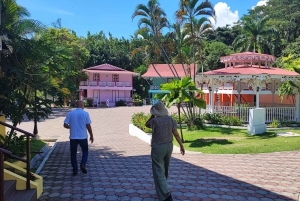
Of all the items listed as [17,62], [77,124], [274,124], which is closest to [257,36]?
[274,124]

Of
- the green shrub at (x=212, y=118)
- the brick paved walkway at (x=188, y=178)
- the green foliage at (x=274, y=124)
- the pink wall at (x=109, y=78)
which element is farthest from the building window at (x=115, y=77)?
the brick paved walkway at (x=188, y=178)

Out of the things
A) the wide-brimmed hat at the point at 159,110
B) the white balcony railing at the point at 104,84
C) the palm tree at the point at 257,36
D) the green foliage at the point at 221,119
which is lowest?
the green foliage at the point at 221,119

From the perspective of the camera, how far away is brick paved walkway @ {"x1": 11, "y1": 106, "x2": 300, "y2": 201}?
186 inches

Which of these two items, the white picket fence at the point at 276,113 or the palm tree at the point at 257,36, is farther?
the palm tree at the point at 257,36

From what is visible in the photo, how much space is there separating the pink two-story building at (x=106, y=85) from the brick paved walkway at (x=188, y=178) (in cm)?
3418

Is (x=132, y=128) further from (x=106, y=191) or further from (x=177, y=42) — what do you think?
(x=106, y=191)

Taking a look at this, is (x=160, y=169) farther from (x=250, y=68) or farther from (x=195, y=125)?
(x=250, y=68)

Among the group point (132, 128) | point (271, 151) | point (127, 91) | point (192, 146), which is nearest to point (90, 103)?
point (127, 91)

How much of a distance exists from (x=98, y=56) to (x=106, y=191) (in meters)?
44.8

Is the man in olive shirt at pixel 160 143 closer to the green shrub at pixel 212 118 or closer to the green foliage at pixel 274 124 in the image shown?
the green foliage at pixel 274 124

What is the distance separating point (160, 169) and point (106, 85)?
127ft

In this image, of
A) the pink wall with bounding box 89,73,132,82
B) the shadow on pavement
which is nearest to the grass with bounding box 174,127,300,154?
the shadow on pavement

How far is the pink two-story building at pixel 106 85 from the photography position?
42.0 meters

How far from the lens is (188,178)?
5797 mm
